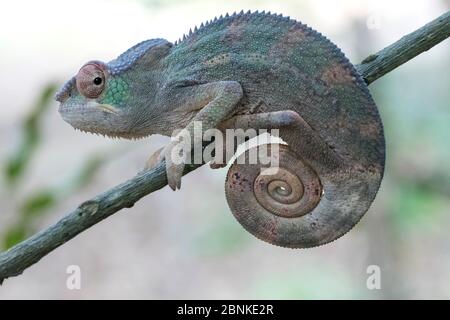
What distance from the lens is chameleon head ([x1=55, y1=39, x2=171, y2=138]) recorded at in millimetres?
2447

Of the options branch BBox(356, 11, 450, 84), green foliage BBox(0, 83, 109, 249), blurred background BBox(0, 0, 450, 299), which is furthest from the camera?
blurred background BBox(0, 0, 450, 299)

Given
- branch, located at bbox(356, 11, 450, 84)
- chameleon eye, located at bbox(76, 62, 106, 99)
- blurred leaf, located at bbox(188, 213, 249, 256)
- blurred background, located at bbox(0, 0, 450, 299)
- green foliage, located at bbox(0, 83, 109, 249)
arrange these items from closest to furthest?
1. branch, located at bbox(356, 11, 450, 84)
2. chameleon eye, located at bbox(76, 62, 106, 99)
3. green foliage, located at bbox(0, 83, 109, 249)
4. blurred background, located at bbox(0, 0, 450, 299)
5. blurred leaf, located at bbox(188, 213, 249, 256)

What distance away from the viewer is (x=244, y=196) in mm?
2277

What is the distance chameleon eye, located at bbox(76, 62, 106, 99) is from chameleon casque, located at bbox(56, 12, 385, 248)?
297 millimetres

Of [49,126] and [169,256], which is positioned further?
[49,126]

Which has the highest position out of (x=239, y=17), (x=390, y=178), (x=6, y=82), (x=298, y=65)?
(x=6, y=82)

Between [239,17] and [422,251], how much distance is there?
187 inches

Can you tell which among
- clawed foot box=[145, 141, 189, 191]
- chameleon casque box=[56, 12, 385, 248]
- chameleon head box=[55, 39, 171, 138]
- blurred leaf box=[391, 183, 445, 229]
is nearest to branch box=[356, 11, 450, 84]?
chameleon casque box=[56, 12, 385, 248]

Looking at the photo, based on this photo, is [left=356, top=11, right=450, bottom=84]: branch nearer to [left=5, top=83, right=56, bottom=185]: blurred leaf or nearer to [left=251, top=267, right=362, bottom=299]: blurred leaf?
[left=5, top=83, right=56, bottom=185]: blurred leaf

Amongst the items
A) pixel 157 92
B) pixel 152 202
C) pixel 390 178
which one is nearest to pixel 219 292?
pixel 152 202

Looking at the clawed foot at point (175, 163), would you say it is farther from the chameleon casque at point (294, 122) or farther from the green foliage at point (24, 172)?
the green foliage at point (24, 172)

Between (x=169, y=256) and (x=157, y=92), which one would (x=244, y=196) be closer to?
(x=157, y=92)

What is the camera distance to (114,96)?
2.46 metres

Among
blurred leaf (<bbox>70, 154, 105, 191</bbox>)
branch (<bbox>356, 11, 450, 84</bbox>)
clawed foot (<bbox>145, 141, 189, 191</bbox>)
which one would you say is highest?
blurred leaf (<bbox>70, 154, 105, 191</bbox>)
